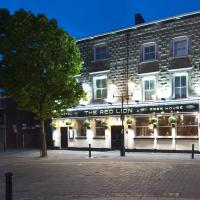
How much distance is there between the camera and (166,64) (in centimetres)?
2805

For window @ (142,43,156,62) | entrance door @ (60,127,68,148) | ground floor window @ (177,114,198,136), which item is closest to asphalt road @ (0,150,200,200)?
ground floor window @ (177,114,198,136)

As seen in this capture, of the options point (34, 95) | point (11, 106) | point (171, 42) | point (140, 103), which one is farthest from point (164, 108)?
point (11, 106)

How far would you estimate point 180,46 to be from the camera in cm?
2769

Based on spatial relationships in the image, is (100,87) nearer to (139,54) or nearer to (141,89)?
(141,89)

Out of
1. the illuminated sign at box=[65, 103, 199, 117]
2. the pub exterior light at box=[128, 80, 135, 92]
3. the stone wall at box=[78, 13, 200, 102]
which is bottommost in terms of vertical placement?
the illuminated sign at box=[65, 103, 199, 117]

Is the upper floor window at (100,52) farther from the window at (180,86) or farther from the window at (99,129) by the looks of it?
the window at (180,86)

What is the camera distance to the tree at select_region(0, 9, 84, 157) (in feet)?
82.3

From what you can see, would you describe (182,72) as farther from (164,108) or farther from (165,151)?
(165,151)

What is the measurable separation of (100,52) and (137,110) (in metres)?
6.44

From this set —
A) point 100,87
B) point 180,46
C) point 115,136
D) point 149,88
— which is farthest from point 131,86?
point 180,46

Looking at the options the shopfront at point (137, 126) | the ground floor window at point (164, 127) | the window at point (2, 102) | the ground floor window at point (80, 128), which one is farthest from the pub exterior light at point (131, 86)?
the window at point (2, 102)

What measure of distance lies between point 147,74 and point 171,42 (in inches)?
114

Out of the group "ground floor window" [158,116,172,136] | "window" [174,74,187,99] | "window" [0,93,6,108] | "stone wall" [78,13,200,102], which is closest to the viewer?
"stone wall" [78,13,200,102]

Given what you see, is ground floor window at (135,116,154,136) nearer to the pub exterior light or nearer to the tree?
the pub exterior light
